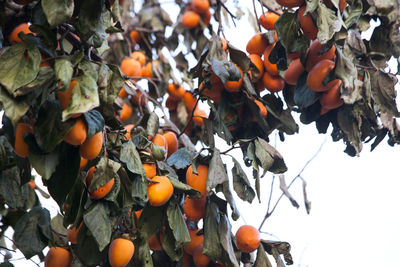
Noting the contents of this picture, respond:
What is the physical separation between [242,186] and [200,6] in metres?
1.37

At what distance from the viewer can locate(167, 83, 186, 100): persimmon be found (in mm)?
2367

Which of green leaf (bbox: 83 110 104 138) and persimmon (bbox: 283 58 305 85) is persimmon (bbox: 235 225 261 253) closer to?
persimmon (bbox: 283 58 305 85)

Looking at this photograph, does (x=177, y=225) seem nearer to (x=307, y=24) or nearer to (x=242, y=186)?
(x=242, y=186)

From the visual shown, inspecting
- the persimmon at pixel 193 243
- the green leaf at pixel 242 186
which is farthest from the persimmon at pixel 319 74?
the persimmon at pixel 193 243

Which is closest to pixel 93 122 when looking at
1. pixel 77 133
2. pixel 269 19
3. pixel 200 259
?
pixel 77 133

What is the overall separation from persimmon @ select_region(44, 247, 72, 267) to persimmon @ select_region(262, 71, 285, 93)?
2.67 feet

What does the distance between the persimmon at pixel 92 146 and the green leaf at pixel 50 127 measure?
9cm

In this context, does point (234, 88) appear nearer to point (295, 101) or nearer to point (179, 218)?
point (295, 101)

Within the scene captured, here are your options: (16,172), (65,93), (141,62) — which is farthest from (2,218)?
(141,62)

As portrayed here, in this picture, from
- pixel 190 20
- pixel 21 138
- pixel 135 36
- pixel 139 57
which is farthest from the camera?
pixel 135 36

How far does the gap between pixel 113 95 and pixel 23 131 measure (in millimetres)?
202

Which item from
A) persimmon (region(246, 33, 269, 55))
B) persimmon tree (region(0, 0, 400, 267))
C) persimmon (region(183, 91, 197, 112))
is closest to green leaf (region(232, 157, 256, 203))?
persimmon tree (region(0, 0, 400, 267))

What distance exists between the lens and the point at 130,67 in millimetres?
2441

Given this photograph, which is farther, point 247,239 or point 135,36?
point 135,36
